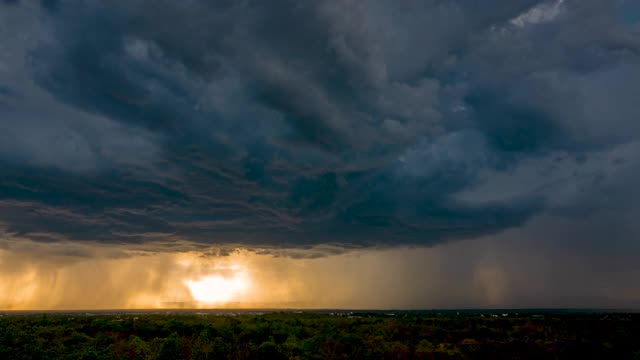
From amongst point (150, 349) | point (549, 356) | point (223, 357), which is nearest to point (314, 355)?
point (223, 357)

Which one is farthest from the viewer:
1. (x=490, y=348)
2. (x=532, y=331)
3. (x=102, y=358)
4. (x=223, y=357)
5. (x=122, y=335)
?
(x=532, y=331)

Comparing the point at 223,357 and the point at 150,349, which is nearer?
the point at 223,357

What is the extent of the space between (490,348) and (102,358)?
105 ft

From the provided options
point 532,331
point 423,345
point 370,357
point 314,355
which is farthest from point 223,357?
point 532,331

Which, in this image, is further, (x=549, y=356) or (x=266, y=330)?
(x=266, y=330)

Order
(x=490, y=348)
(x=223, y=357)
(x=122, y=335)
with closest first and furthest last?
1. (x=223, y=357)
2. (x=490, y=348)
3. (x=122, y=335)

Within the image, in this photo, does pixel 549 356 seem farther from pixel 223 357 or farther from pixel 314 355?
pixel 223 357

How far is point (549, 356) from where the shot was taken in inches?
1532

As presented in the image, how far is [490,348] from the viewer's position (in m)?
43.7

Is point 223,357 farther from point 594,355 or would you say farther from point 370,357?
point 594,355

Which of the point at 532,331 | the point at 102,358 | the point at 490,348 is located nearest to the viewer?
the point at 102,358

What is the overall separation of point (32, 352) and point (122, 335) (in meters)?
27.7

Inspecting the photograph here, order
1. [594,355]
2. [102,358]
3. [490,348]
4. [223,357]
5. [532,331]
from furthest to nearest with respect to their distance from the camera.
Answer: [532,331] → [490,348] → [594,355] → [223,357] → [102,358]

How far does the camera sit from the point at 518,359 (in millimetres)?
37250
